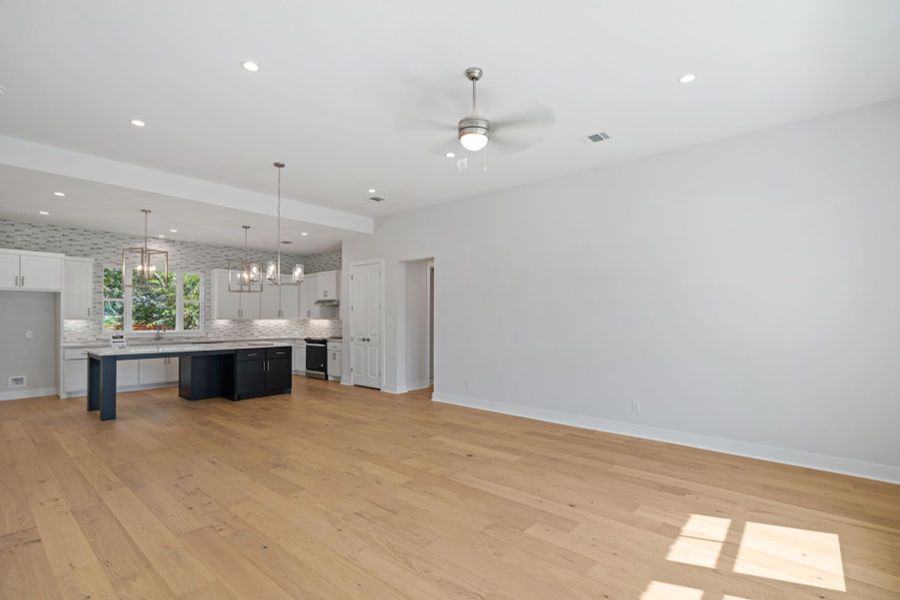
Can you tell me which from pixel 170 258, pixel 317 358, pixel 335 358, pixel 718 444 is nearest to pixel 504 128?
pixel 718 444

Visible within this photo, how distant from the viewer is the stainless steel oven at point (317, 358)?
9.26 metres

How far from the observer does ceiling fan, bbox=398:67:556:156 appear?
266 cm

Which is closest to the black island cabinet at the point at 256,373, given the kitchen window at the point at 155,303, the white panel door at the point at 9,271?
the kitchen window at the point at 155,303

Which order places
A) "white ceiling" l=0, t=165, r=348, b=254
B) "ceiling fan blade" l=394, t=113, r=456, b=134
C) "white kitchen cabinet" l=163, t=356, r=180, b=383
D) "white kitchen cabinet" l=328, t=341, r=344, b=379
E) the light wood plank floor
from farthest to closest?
1. "white kitchen cabinet" l=328, t=341, r=344, b=379
2. "white kitchen cabinet" l=163, t=356, r=180, b=383
3. "white ceiling" l=0, t=165, r=348, b=254
4. "ceiling fan blade" l=394, t=113, r=456, b=134
5. the light wood plank floor

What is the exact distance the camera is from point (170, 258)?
8766 millimetres

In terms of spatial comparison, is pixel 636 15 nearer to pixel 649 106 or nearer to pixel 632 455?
pixel 649 106

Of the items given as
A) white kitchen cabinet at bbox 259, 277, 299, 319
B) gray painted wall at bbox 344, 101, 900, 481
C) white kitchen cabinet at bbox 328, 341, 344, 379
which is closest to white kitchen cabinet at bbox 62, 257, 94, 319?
A: white kitchen cabinet at bbox 259, 277, 299, 319

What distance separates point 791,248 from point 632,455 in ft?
7.86

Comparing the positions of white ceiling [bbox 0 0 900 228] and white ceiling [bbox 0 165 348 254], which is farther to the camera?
white ceiling [bbox 0 165 348 254]

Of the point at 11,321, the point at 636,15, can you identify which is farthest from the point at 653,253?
the point at 11,321

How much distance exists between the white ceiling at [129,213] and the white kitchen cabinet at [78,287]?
0.67 metres

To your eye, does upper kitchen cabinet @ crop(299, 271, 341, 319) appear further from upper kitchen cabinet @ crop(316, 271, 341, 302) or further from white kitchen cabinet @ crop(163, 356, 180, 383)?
white kitchen cabinet @ crop(163, 356, 180, 383)

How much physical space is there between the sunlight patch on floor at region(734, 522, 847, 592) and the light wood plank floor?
1 cm

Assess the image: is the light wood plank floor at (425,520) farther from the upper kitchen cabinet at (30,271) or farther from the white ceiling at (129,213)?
the upper kitchen cabinet at (30,271)
